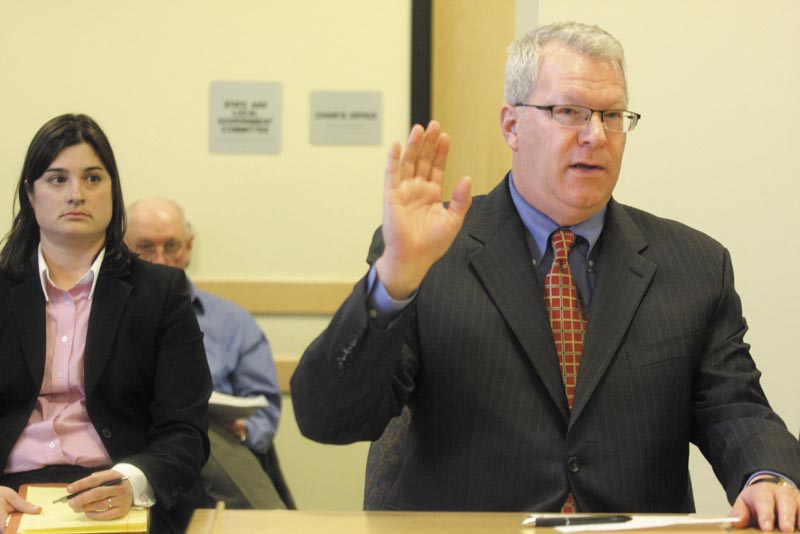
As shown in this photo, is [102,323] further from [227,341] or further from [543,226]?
[227,341]

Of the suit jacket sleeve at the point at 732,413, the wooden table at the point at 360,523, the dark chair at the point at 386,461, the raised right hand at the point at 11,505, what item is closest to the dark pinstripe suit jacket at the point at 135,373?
the raised right hand at the point at 11,505

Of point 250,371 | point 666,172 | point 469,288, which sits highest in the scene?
point 666,172

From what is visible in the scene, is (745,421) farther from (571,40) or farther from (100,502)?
(100,502)

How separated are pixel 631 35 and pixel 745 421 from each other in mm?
1377

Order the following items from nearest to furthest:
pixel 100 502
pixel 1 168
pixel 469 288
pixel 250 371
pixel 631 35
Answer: pixel 100 502 < pixel 469 288 < pixel 631 35 < pixel 250 371 < pixel 1 168

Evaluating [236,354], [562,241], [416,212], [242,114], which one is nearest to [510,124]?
[562,241]

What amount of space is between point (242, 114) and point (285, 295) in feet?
2.37

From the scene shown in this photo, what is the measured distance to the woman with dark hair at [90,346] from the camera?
214 cm

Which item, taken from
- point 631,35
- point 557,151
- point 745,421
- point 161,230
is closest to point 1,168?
point 161,230

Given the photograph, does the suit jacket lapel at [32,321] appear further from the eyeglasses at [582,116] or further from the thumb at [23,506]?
the eyeglasses at [582,116]

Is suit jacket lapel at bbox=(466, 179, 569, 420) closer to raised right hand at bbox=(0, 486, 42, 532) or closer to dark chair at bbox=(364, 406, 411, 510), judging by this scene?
dark chair at bbox=(364, 406, 411, 510)

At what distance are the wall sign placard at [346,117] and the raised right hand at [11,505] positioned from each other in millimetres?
2326

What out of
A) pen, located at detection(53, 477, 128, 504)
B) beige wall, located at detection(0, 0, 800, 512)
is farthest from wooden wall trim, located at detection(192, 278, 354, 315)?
pen, located at detection(53, 477, 128, 504)

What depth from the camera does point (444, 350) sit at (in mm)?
1853
